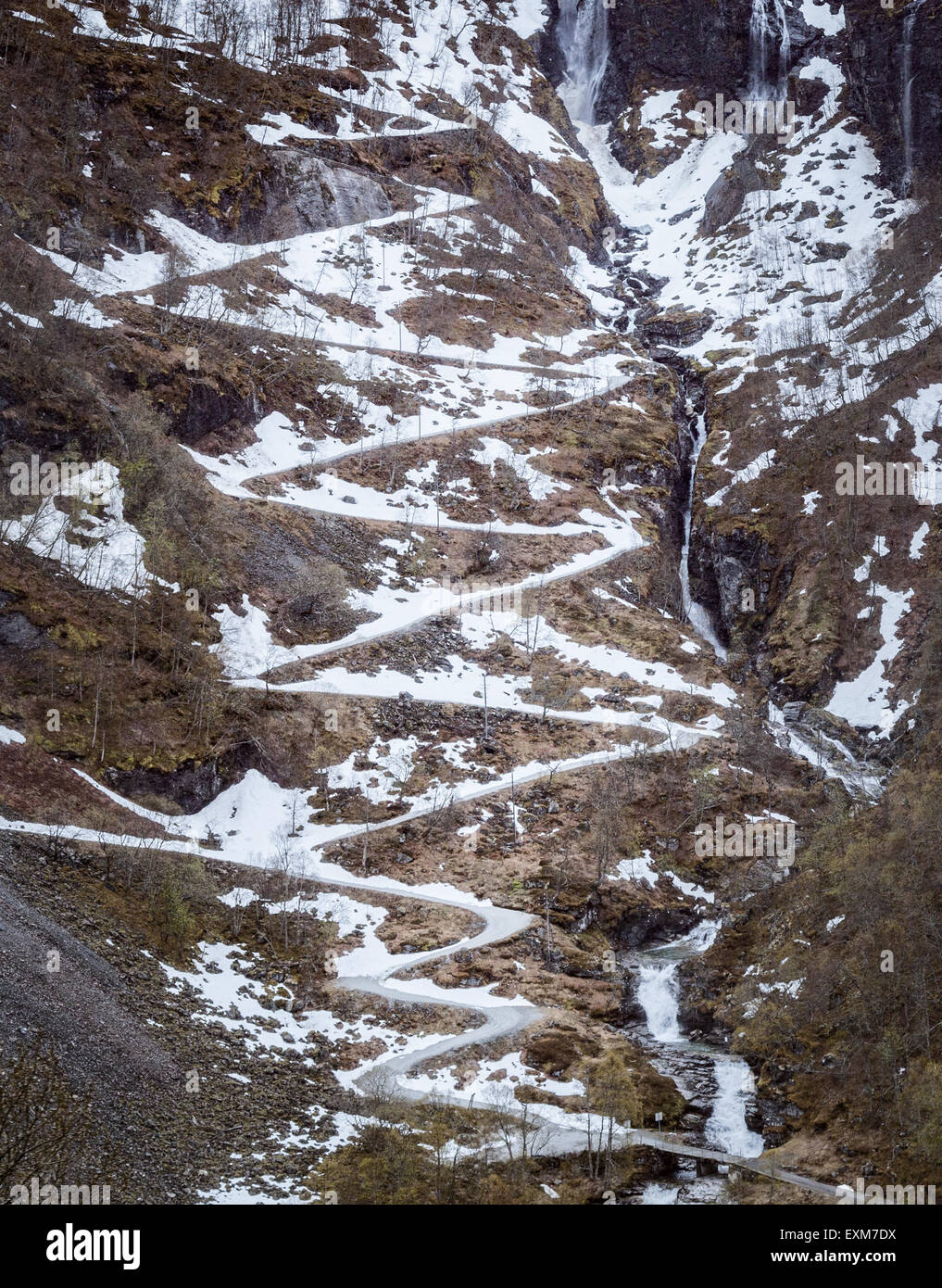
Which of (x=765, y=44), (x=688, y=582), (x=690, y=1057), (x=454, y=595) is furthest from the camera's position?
(x=765, y=44)

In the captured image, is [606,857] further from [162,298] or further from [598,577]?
[162,298]

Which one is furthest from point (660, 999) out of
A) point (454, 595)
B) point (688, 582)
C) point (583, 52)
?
point (583, 52)

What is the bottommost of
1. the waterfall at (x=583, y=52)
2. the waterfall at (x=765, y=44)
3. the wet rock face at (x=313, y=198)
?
the wet rock face at (x=313, y=198)

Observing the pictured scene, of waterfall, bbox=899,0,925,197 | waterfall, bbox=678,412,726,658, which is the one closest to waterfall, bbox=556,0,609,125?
waterfall, bbox=899,0,925,197

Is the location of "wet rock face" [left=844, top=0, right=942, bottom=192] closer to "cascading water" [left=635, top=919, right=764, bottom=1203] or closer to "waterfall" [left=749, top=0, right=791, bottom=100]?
"waterfall" [left=749, top=0, right=791, bottom=100]

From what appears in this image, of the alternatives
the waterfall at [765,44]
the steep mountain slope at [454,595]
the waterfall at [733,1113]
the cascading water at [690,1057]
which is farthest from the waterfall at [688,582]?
the waterfall at [765,44]

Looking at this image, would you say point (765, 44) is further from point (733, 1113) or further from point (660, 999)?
point (733, 1113)

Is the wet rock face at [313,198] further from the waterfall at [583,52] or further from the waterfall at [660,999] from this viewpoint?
the waterfall at [660,999]
